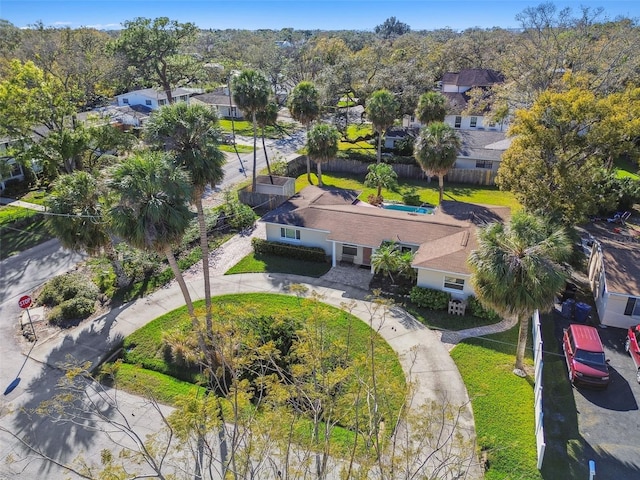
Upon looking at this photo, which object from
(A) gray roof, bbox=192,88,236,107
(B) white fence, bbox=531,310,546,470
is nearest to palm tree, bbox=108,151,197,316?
(B) white fence, bbox=531,310,546,470

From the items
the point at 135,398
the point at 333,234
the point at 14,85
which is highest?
the point at 14,85

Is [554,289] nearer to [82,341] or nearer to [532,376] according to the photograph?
[532,376]

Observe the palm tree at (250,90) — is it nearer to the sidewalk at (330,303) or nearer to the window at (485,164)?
the sidewalk at (330,303)

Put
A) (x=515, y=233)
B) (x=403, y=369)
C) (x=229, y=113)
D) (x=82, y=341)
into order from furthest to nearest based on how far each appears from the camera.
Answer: (x=229, y=113), (x=82, y=341), (x=403, y=369), (x=515, y=233)

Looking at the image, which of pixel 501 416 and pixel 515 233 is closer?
pixel 501 416

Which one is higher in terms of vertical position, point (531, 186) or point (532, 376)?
point (531, 186)

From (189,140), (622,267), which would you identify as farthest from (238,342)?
(622,267)

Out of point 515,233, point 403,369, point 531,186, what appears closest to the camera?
point 515,233

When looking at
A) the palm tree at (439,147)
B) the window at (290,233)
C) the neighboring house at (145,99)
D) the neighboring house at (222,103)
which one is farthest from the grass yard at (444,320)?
the neighboring house at (145,99)

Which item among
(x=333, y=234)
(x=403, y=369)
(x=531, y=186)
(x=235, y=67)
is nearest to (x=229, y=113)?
(x=235, y=67)
